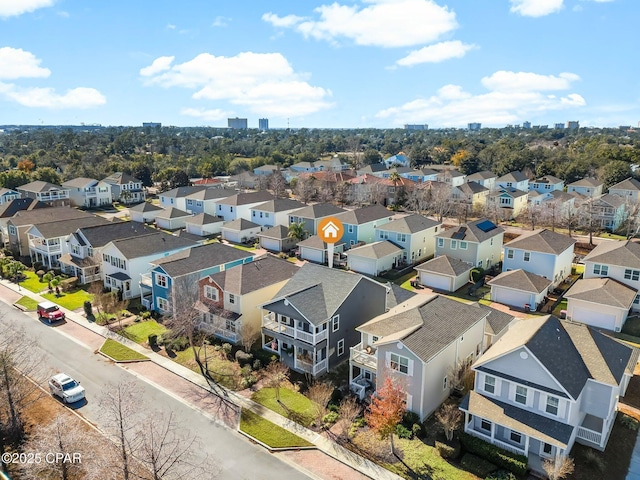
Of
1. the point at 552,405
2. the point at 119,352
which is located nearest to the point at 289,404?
the point at 552,405

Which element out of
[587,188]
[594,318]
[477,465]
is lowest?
[477,465]

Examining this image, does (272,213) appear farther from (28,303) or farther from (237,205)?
(28,303)

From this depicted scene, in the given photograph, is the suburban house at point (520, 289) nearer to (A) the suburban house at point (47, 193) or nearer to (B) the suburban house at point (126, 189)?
(B) the suburban house at point (126, 189)

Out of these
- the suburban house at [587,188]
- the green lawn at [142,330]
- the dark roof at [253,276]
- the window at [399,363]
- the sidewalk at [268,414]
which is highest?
the suburban house at [587,188]

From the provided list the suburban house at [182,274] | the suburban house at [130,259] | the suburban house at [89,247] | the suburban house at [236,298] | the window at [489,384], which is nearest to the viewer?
the window at [489,384]

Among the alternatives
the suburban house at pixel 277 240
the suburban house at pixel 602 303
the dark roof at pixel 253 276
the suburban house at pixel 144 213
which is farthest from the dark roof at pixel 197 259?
the suburban house at pixel 144 213

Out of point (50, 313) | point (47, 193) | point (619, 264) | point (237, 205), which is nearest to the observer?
point (50, 313)

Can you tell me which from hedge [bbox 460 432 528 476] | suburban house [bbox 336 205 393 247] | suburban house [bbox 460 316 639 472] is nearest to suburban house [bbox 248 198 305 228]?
suburban house [bbox 336 205 393 247]
